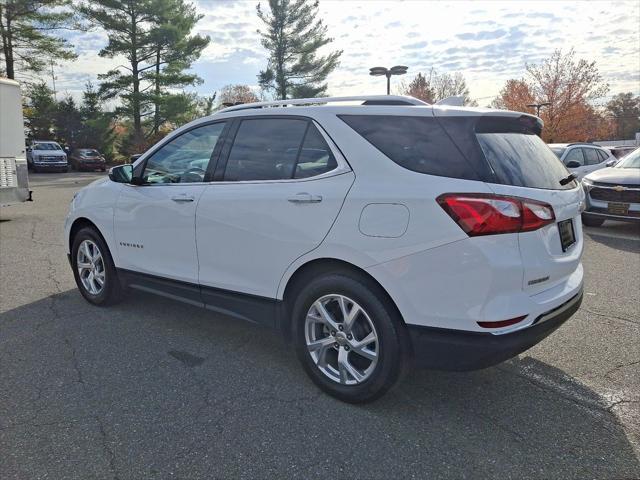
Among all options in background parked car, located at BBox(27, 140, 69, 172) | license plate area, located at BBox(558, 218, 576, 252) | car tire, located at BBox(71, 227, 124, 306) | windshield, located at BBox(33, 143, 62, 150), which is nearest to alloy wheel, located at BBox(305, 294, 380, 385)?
license plate area, located at BBox(558, 218, 576, 252)

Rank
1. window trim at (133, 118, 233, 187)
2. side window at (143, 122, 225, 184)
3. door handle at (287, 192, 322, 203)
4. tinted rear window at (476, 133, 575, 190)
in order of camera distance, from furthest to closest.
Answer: side window at (143, 122, 225, 184) → window trim at (133, 118, 233, 187) → door handle at (287, 192, 322, 203) → tinted rear window at (476, 133, 575, 190)

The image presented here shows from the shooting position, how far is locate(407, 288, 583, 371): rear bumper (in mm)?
2416

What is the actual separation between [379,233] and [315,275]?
1.81 ft

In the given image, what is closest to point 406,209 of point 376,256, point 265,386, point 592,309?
point 376,256

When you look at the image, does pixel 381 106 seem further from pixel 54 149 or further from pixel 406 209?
pixel 54 149

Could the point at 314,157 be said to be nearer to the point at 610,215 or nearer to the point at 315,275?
the point at 315,275

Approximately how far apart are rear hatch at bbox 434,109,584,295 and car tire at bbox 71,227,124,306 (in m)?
3.32

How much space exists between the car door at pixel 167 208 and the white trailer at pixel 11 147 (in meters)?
7.04

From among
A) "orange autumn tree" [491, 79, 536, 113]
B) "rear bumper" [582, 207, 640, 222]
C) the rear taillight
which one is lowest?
"rear bumper" [582, 207, 640, 222]

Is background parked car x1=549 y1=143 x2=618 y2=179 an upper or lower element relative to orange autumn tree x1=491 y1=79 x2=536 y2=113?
lower

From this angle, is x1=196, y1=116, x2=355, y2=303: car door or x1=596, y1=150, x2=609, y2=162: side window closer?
x1=196, y1=116, x2=355, y2=303: car door

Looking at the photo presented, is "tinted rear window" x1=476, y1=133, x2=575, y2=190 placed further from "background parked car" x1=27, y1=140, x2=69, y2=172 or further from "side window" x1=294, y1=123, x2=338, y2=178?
"background parked car" x1=27, y1=140, x2=69, y2=172

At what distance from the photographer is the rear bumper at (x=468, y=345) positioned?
95.1 inches

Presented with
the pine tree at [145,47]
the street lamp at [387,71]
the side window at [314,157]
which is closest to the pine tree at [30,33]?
the pine tree at [145,47]
